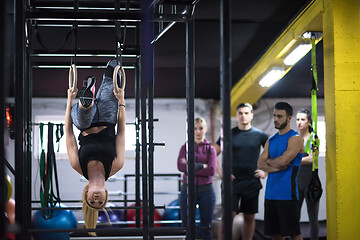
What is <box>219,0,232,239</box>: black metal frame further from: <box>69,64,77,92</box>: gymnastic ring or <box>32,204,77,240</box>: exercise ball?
<box>32,204,77,240</box>: exercise ball

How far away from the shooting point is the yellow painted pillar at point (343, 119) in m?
3.91

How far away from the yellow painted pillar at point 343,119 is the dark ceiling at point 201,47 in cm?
124

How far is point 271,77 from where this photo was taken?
7742mm

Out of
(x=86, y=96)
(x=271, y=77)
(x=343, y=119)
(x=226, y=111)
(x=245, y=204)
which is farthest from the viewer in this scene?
(x=271, y=77)

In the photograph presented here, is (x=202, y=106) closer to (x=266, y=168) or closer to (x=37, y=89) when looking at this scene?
(x=37, y=89)

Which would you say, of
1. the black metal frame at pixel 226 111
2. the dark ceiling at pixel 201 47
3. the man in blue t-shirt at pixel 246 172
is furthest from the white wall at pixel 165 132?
the black metal frame at pixel 226 111

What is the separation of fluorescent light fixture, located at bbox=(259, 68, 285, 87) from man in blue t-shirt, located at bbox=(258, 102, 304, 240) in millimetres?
2939

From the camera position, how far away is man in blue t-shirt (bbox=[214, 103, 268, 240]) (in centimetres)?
482

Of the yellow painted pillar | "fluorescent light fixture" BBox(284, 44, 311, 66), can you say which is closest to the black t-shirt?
the yellow painted pillar

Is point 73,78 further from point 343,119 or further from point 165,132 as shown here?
point 165,132

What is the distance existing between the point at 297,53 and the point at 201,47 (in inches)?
56.4

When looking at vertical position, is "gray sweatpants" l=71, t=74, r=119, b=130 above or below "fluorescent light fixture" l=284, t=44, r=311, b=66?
below

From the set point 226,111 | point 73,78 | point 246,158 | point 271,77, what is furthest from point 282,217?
point 271,77

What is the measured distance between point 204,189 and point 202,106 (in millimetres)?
5294
